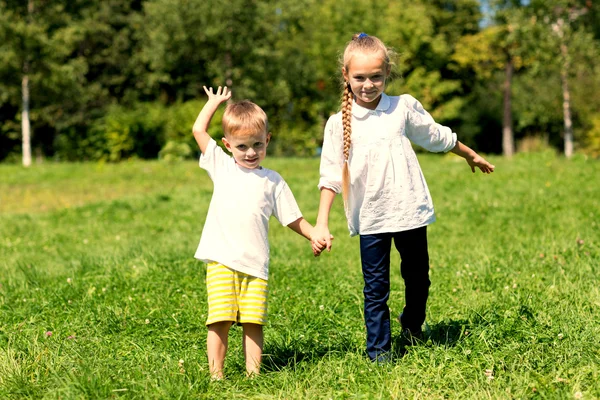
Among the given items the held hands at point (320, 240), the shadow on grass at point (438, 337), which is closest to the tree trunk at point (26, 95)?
the shadow on grass at point (438, 337)

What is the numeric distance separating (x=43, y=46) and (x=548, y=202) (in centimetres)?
2132

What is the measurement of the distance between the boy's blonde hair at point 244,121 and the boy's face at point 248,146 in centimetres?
2

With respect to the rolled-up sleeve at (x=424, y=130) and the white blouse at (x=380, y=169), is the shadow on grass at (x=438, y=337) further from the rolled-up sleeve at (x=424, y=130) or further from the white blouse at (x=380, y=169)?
the rolled-up sleeve at (x=424, y=130)

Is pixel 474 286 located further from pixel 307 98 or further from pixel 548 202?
pixel 307 98

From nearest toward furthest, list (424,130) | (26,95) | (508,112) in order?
1. (424,130)
2. (26,95)
3. (508,112)

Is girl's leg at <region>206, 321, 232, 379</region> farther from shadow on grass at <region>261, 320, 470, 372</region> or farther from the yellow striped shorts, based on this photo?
shadow on grass at <region>261, 320, 470, 372</region>

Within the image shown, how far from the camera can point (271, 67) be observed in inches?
1325

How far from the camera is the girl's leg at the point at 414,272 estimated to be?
164 inches

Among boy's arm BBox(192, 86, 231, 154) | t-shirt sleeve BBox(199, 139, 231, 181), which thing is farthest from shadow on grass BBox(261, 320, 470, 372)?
boy's arm BBox(192, 86, 231, 154)

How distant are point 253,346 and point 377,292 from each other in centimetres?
80

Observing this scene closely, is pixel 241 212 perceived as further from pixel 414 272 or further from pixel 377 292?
pixel 414 272

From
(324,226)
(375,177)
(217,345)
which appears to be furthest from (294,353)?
(375,177)

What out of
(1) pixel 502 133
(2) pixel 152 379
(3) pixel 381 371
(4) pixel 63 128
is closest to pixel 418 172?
(3) pixel 381 371

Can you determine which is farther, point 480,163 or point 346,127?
point 480,163
